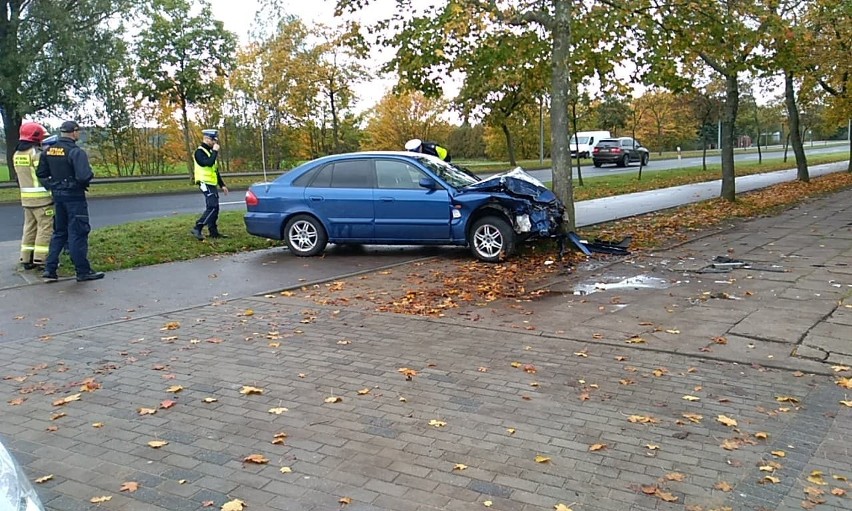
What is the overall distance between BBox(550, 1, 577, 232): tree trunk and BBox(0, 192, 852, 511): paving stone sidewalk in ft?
13.0

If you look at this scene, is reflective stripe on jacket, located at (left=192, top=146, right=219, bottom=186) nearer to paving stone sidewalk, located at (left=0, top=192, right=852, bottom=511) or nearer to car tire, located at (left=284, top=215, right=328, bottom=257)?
car tire, located at (left=284, top=215, right=328, bottom=257)

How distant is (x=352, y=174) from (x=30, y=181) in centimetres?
448

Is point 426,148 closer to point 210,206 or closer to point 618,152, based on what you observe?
point 210,206

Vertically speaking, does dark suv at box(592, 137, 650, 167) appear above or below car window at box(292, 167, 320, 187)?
above

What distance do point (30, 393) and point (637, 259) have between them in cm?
807

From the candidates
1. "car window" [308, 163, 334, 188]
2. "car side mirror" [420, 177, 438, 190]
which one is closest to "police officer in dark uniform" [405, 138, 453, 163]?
"car window" [308, 163, 334, 188]

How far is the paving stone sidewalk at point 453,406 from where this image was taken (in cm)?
379

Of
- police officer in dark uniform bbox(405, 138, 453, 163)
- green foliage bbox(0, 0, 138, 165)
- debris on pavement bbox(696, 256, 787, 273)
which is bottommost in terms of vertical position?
debris on pavement bbox(696, 256, 787, 273)

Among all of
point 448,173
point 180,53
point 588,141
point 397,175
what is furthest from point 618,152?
point 397,175

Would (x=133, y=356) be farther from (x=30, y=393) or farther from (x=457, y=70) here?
(x=457, y=70)

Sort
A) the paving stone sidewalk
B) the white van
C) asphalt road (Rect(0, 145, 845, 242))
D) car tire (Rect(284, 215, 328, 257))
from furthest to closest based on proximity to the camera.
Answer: the white van
asphalt road (Rect(0, 145, 845, 242))
car tire (Rect(284, 215, 328, 257))
the paving stone sidewalk

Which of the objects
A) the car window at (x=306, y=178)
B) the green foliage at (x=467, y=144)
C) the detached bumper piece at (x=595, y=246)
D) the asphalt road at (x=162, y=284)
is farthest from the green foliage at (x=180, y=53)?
the green foliage at (x=467, y=144)

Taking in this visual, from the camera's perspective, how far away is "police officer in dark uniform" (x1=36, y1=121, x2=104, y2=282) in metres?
9.28

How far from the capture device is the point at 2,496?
2.26 m
